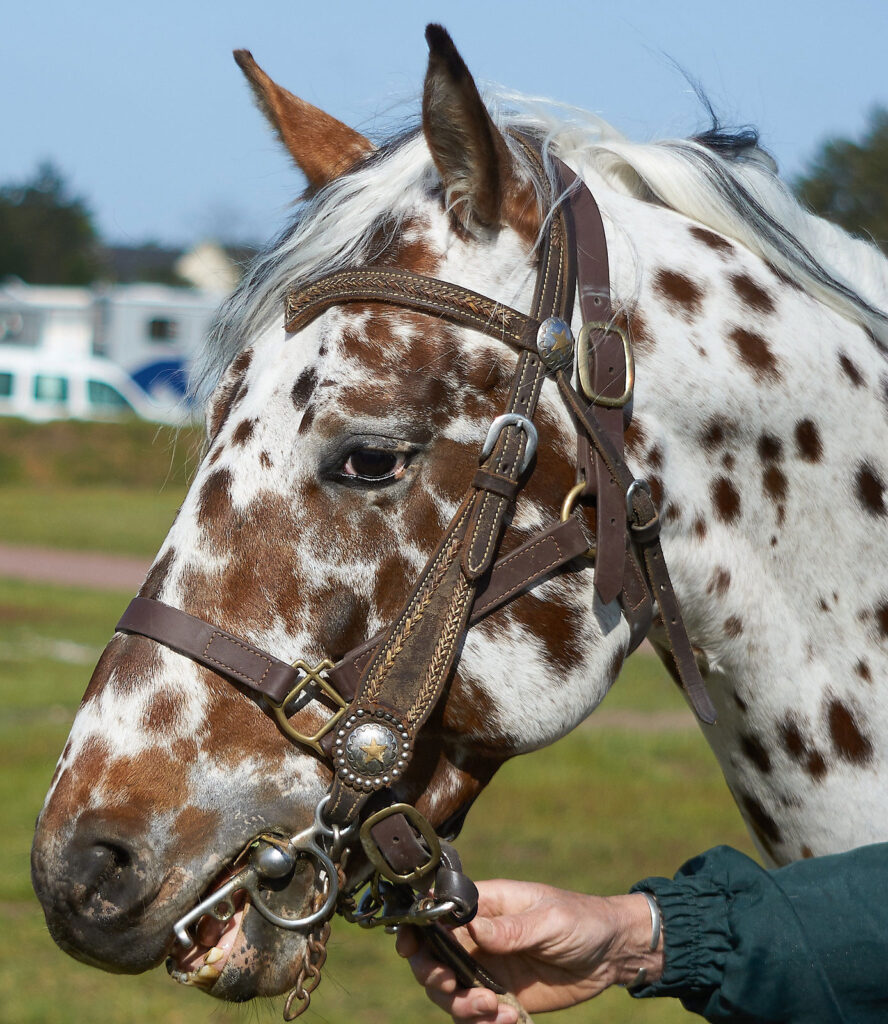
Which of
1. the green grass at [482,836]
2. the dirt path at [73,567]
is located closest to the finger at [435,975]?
the green grass at [482,836]

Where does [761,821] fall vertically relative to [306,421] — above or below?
below

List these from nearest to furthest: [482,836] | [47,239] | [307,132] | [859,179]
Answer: [307,132] → [859,179] → [482,836] → [47,239]

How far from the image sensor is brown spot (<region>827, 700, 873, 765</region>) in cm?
206

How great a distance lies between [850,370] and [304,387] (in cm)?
100

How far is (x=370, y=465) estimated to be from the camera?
6.26ft

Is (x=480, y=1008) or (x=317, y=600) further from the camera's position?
(x=480, y=1008)

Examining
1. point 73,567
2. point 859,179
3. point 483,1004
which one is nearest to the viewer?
point 483,1004

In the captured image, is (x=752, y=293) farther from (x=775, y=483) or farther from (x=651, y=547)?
(x=651, y=547)

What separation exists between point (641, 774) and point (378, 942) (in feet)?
9.38

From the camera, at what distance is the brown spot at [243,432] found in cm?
194

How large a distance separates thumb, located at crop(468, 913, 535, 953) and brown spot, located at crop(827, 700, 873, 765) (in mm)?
612

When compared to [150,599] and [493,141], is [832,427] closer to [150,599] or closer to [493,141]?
[493,141]

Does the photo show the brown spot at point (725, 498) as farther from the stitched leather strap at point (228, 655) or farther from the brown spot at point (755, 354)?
the stitched leather strap at point (228, 655)

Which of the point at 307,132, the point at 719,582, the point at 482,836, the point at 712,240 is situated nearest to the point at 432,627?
the point at 719,582
